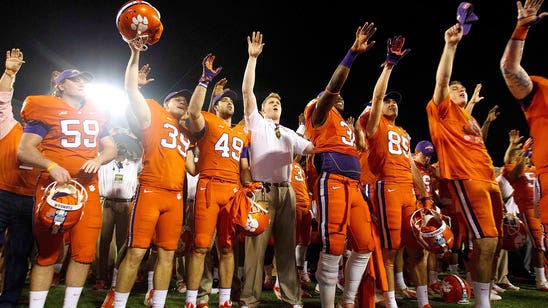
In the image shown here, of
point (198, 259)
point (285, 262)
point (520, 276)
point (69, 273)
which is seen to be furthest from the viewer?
point (520, 276)

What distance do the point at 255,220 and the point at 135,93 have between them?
6.11ft

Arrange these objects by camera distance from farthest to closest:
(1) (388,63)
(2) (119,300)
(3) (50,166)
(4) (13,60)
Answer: (4) (13,60) → (1) (388,63) → (2) (119,300) → (3) (50,166)

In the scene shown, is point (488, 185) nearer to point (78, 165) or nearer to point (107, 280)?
point (78, 165)

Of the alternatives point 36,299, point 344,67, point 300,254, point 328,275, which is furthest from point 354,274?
point 300,254

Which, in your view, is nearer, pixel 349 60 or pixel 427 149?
pixel 349 60

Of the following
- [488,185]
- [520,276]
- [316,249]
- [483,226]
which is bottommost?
[520,276]

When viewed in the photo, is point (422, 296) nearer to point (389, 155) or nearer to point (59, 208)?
point (389, 155)

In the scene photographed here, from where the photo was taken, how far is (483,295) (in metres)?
3.85

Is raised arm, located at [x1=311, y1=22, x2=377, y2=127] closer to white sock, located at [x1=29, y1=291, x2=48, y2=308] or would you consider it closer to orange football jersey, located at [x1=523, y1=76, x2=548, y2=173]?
orange football jersey, located at [x1=523, y1=76, x2=548, y2=173]

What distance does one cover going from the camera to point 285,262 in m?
4.82

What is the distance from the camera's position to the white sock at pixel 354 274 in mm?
4031

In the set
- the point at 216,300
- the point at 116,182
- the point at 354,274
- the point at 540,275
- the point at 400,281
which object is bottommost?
the point at 540,275

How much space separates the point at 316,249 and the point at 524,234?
4.66 metres

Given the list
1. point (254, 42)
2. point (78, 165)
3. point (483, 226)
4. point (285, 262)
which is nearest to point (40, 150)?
point (78, 165)
